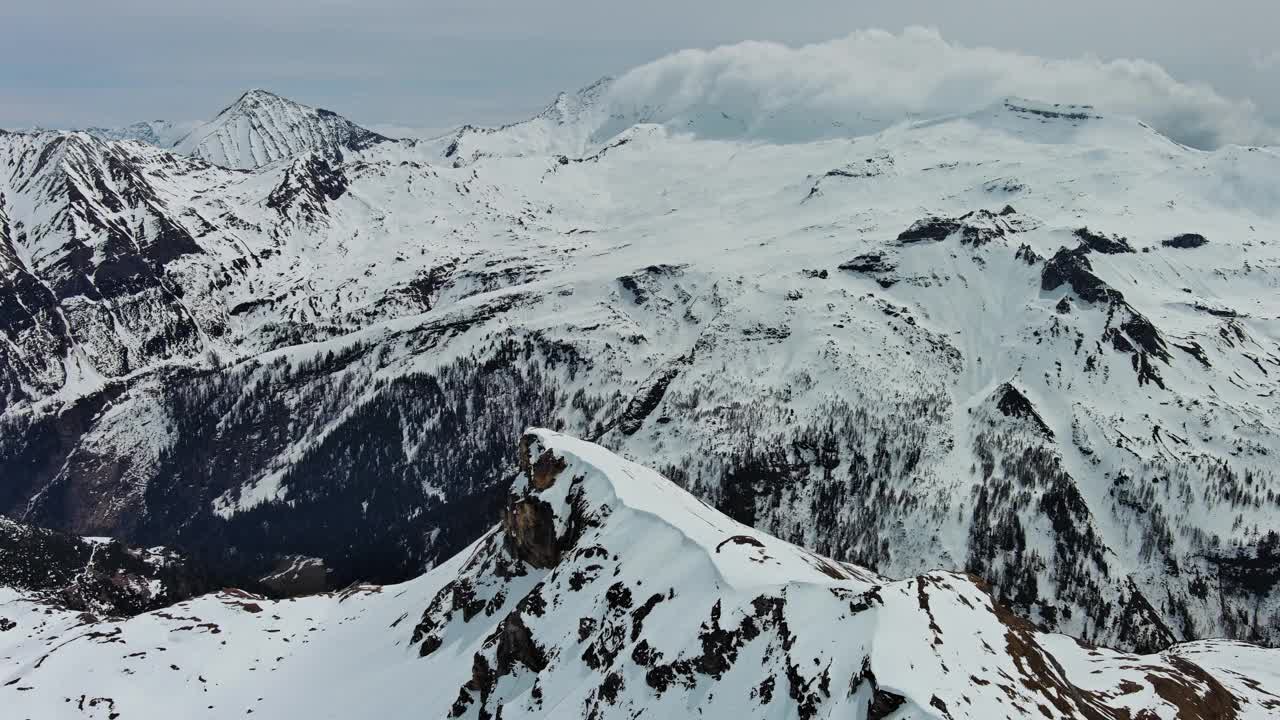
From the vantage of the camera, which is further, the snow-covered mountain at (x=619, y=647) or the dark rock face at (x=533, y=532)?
the dark rock face at (x=533, y=532)

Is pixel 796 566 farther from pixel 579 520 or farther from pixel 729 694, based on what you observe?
pixel 579 520

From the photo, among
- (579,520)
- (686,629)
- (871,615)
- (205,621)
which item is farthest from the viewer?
(205,621)

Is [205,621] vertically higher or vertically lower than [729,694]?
lower

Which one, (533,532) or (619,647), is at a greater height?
(619,647)

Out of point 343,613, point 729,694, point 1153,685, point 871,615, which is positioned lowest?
point 343,613

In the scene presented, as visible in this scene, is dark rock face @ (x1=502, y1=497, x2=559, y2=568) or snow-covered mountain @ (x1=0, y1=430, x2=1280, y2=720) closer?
snow-covered mountain @ (x1=0, y1=430, x2=1280, y2=720)

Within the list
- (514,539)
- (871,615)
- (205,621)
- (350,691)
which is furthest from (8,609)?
(871,615)

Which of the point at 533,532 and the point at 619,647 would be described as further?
the point at 533,532

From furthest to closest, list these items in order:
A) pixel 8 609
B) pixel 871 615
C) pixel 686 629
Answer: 1. pixel 8 609
2. pixel 686 629
3. pixel 871 615
